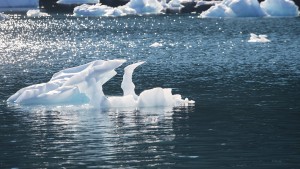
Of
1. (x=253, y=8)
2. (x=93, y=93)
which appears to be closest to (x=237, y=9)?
(x=253, y=8)

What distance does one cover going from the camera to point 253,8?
345 ft

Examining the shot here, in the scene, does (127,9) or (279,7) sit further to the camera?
(127,9)

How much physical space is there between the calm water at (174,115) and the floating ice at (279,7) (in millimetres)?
24203

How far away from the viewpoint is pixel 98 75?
1444 inches

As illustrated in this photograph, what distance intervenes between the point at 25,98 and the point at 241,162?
15.2 metres

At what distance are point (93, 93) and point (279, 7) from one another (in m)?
73.8

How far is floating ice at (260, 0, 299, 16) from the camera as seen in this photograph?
10612cm

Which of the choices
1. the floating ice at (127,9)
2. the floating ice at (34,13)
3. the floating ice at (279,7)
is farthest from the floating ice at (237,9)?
the floating ice at (34,13)

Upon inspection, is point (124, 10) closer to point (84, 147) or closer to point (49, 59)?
point (49, 59)

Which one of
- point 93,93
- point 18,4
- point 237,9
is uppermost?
point 18,4

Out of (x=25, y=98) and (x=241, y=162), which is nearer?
(x=241, y=162)

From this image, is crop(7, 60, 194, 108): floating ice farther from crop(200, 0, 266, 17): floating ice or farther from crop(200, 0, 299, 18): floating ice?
crop(200, 0, 299, 18): floating ice

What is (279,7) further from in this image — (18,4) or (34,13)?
(18,4)

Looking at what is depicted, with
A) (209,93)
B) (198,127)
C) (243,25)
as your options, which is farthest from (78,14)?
(198,127)
